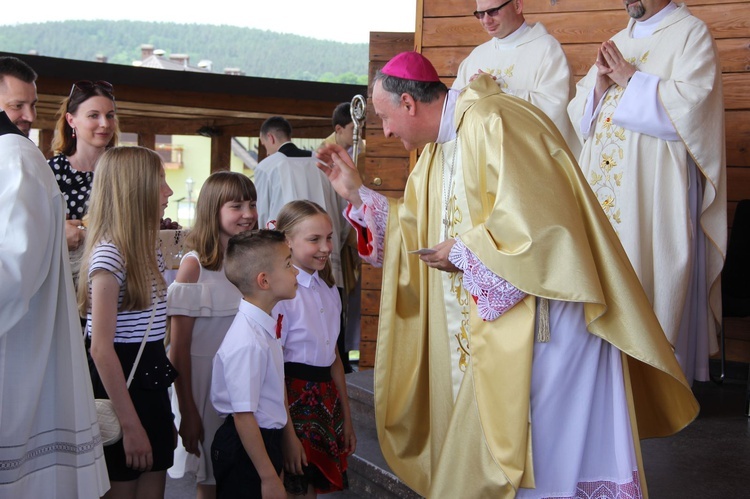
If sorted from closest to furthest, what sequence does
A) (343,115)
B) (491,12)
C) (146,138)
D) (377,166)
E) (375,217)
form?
(375,217)
(491,12)
(377,166)
(343,115)
(146,138)

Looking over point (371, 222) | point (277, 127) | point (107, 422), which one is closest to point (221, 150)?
point (277, 127)

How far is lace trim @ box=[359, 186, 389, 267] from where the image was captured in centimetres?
313

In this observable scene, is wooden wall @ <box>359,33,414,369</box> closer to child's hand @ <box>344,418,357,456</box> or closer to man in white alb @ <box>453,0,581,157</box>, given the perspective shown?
man in white alb @ <box>453,0,581,157</box>

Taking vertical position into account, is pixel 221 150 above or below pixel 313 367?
above

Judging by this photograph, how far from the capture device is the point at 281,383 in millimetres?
2684

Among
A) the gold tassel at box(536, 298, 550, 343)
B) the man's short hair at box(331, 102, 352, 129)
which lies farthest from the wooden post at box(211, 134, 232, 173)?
the gold tassel at box(536, 298, 550, 343)

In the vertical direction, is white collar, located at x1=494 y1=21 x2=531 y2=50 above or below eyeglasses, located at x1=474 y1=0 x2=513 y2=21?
below

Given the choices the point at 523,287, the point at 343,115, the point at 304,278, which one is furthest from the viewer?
the point at 343,115

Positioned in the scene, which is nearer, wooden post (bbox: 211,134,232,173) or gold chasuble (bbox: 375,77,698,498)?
gold chasuble (bbox: 375,77,698,498)

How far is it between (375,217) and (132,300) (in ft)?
3.20

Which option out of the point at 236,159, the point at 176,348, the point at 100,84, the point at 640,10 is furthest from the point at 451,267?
the point at 236,159

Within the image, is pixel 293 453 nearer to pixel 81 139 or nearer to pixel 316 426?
pixel 316 426

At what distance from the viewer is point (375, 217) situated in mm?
3160

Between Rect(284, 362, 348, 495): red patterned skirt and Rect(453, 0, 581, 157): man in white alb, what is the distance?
6.51 ft
